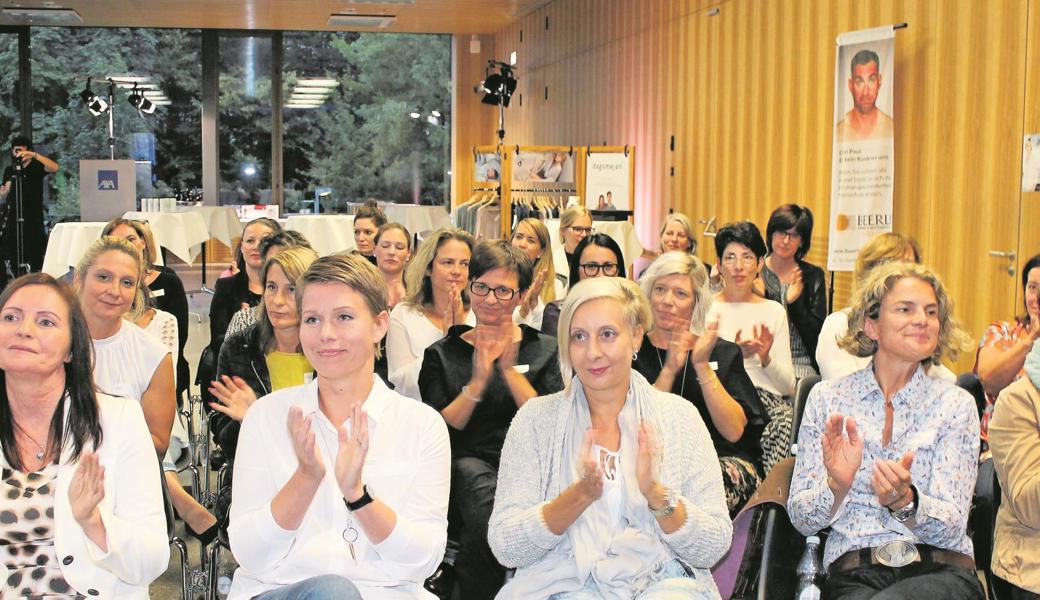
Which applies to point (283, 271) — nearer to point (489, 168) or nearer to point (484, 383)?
point (484, 383)

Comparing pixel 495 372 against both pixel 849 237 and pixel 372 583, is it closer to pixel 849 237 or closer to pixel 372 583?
pixel 372 583

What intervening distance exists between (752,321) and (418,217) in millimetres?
9269

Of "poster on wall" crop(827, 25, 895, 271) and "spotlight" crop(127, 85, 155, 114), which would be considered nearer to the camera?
"poster on wall" crop(827, 25, 895, 271)

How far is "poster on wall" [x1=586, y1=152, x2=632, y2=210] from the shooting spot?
1098 centimetres

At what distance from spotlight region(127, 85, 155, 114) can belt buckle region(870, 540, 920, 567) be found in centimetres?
1623

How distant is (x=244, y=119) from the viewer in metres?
18.6

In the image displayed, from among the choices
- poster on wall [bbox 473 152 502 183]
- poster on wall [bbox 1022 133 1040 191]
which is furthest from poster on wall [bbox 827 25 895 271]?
poster on wall [bbox 473 152 502 183]

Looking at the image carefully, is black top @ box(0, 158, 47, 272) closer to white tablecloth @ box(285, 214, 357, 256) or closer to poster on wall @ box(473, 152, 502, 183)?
white tablecloth @ box(285, 214, 357, 256)

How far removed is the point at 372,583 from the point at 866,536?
136 centimetres

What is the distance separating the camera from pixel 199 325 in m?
12.1

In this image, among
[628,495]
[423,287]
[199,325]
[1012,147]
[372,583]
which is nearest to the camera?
[372,583]

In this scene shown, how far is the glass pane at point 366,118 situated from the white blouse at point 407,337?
14.7 meters

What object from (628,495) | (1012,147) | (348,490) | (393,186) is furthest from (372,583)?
(393,186)

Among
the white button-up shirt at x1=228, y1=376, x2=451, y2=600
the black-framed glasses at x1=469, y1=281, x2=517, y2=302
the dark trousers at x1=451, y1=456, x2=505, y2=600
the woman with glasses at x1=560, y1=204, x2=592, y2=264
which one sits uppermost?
the woman with glasses at x1=560, y1=204, x2=592, y2=264
